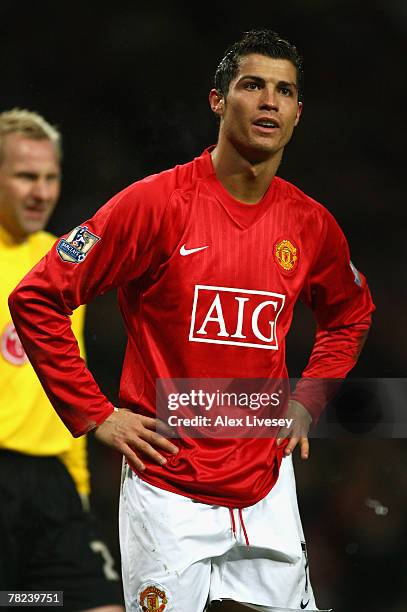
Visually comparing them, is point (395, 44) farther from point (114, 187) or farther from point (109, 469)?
point (109, 469)

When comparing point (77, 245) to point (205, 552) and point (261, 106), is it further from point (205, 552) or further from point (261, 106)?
point (205, 552)

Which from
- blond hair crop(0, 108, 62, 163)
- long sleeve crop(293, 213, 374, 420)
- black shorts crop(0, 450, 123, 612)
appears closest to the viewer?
long sleeve crop(293, 213, 374, 420)

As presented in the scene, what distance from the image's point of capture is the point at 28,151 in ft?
7.89

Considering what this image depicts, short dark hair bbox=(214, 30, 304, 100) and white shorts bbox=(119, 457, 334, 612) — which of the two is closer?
white shorts bbox=(119, 457, 334, 612)

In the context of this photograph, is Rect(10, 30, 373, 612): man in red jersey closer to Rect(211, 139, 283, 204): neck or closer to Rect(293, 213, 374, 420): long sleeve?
Rect(211, 139, 283, 204): neck

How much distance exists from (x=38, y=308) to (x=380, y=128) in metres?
1.24

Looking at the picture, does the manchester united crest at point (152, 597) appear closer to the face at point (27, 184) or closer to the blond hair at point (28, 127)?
the face at point (27, 184)

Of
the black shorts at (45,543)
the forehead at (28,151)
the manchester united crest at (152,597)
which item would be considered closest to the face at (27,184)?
the forehead at (28,151)

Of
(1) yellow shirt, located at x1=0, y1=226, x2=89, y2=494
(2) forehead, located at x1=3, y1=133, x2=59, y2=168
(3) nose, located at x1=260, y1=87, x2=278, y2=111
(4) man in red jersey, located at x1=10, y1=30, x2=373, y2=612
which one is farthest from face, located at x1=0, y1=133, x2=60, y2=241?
(3) nose, located at x1=260, y1=87, x2=278, y2=111

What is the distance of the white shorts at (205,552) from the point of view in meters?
1.69

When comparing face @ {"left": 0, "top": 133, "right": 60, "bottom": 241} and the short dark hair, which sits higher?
the short dark hair

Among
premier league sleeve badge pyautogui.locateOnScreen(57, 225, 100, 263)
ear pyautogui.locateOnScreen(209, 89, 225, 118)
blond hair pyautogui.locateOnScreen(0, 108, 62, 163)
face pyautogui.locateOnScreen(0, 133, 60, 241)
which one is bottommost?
premier league sleeve badge pyautogui.locateOnScreen(57, 225, 100, 263)

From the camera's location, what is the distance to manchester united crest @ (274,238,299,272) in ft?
5.95

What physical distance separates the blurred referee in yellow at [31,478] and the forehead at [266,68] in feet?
2.60
